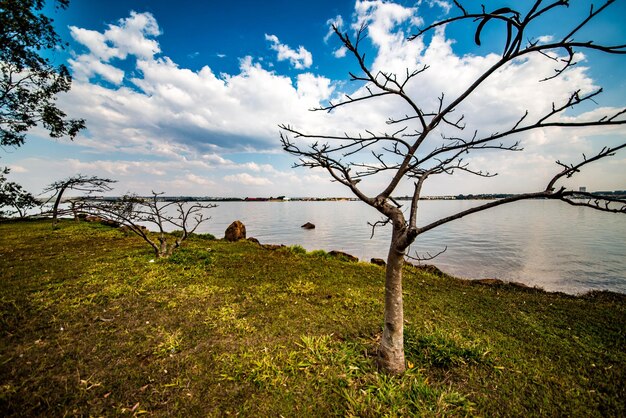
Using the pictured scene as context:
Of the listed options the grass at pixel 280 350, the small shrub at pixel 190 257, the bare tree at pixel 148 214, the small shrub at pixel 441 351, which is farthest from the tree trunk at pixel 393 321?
the small shrub at pixel 190 257

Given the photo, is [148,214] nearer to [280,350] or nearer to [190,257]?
[190,257]

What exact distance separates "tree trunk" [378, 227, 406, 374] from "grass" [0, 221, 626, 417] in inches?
9.0

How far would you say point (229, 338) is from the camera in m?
4.66

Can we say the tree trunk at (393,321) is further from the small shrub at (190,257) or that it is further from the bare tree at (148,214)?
the small shrub at (190,257)

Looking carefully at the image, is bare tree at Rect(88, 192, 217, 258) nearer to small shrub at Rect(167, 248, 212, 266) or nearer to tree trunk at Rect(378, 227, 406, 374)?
small shrub at Rect(167, 248, 212, 266)

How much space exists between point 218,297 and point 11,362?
3.48 m

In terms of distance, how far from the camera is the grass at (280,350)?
10.5 feet

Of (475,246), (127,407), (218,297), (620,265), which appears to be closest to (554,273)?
(620,265)

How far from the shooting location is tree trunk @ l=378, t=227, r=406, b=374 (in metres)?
3.54

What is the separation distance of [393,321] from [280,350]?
2.06m

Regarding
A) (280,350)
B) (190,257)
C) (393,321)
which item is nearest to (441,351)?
(393,321)

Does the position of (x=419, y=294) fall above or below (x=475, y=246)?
above

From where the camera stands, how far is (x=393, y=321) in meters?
3.65

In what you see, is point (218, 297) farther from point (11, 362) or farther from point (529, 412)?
point (529, 412)
